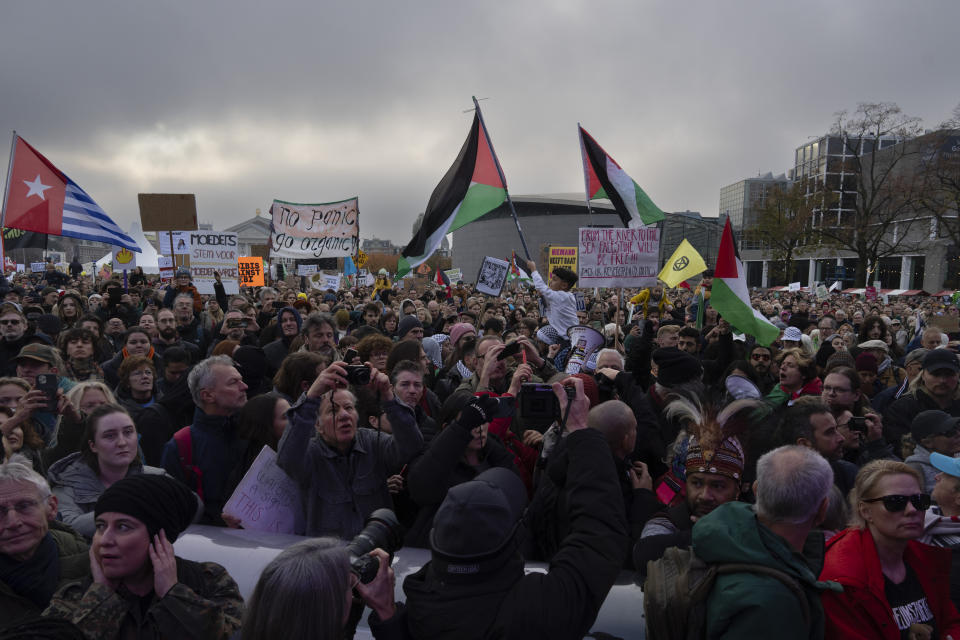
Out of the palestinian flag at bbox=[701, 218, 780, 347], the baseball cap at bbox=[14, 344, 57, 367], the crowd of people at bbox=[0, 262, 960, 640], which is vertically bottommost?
the crowd of people at bbox=[0, 262, 960, 640]

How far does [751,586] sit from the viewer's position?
5.38 ft

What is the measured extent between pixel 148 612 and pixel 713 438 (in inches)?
86.1

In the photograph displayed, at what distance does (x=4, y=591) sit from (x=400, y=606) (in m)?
1.36

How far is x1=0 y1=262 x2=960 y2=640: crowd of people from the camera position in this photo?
1612 mm

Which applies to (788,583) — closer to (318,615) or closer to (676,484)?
(676,484)

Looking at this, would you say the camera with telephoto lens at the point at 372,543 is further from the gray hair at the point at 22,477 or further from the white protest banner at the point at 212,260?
the white protest banner at the point at 212,260

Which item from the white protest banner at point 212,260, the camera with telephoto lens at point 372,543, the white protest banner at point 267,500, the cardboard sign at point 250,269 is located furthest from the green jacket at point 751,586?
the cardboard sign at point 250,269

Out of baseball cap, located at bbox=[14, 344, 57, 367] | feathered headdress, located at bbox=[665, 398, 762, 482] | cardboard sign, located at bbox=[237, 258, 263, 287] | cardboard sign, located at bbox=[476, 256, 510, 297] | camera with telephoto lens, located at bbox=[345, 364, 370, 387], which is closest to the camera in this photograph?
feathered headdress, located at bbox=[665, 398, 762, 482]

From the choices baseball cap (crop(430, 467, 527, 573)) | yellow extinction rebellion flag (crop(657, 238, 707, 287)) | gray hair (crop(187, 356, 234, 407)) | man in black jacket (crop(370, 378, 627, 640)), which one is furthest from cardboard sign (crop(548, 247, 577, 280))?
baseball cap (crop(430, 467, 527, 573))

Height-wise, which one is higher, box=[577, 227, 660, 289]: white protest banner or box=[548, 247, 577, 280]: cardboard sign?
box=[548, 247, 577, 280]: cardboard sign

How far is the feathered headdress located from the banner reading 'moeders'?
10.9 metres

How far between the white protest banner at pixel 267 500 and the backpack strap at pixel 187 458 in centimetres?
48

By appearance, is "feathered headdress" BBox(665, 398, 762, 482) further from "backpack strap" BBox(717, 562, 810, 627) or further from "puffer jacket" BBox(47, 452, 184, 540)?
"puffer jacket" BBox(47, 452, 184, 540)

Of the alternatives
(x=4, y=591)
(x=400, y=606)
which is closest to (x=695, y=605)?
(x=400, y=606)
